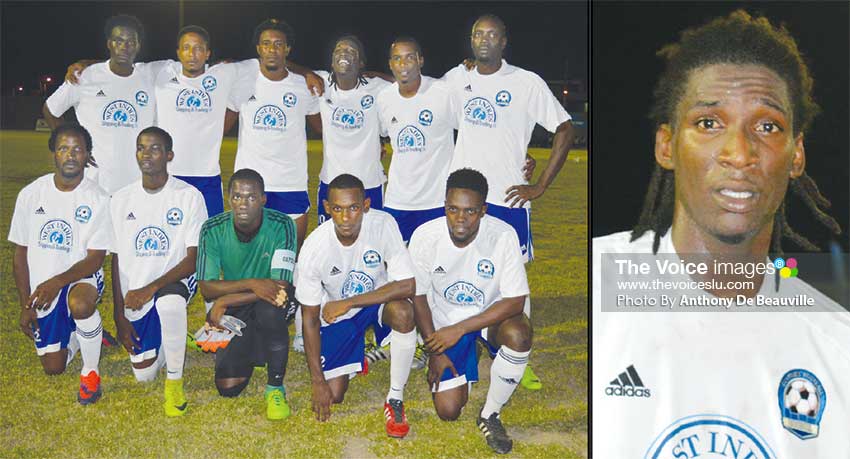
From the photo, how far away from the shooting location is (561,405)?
145 inches

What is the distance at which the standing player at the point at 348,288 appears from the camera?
363 cm

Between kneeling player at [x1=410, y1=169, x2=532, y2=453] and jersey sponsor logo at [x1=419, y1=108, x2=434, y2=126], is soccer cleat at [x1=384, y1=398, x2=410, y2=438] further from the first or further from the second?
jersey sponsor logo at [x1=419, y1=108, x2=434, y2=126]

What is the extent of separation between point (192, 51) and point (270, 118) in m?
0.46

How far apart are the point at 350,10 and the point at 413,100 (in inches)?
19.7

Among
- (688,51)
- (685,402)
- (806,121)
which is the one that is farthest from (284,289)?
(806,121)

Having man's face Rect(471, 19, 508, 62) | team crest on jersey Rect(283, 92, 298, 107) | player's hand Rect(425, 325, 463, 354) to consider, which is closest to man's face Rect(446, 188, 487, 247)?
player's hand Rect(425, 325, 463, 354)

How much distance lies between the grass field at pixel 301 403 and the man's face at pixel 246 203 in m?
0.10

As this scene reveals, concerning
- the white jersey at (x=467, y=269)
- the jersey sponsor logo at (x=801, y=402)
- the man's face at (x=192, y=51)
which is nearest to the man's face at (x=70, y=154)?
the man's face at (x=192, y=51)

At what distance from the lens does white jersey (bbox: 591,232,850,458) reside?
3541 mm

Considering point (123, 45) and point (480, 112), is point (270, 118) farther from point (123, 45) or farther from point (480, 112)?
point (480, 112)

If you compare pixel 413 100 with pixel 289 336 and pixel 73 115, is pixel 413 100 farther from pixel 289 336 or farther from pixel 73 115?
pixel 73 115

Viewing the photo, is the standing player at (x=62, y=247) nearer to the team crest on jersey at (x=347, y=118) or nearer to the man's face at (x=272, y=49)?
the man's face at (x=272, y=49)

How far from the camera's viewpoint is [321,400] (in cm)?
365

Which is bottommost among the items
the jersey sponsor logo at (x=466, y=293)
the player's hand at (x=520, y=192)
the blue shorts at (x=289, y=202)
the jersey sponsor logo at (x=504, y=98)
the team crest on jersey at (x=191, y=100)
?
the jersey sponsor logo at (x=466, y=293)
